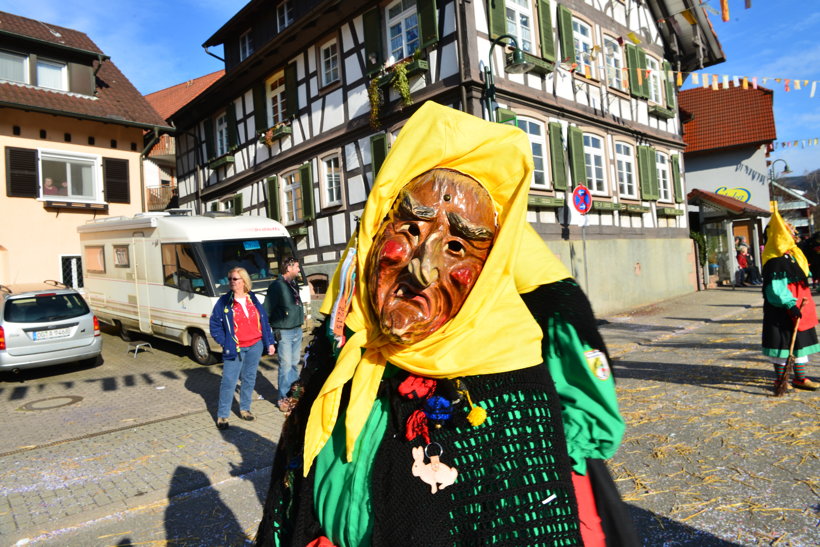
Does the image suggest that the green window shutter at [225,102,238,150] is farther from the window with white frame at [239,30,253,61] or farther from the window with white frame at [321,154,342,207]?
the window with white frame at [321,154,342,207]

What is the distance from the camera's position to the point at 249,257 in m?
10.9

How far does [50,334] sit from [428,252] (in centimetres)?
1033

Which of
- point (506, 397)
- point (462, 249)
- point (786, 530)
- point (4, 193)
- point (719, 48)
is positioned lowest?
point (786, 530)

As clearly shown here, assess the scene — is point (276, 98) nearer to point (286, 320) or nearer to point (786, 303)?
point (286, 320)

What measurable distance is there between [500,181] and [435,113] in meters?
0.29

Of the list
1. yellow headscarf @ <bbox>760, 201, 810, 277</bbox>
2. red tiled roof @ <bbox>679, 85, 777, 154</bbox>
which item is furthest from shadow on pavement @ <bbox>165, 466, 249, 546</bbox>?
red tiled roof @ <bbox>679, 85, 777, 154</bbox>

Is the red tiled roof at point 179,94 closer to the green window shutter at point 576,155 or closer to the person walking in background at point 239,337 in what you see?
the green window shutter at point 576,155

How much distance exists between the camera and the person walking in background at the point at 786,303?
6199 mm

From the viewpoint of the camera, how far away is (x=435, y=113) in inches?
68.8

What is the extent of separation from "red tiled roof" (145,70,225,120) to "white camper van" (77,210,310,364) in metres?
27.4

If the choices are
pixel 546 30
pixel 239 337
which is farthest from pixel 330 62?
pixel 239 337

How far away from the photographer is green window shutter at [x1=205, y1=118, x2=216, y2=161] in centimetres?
2078

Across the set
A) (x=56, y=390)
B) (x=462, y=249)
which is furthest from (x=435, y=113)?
(x=56, y=390)

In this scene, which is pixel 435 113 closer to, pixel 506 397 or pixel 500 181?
pixel 500 181
